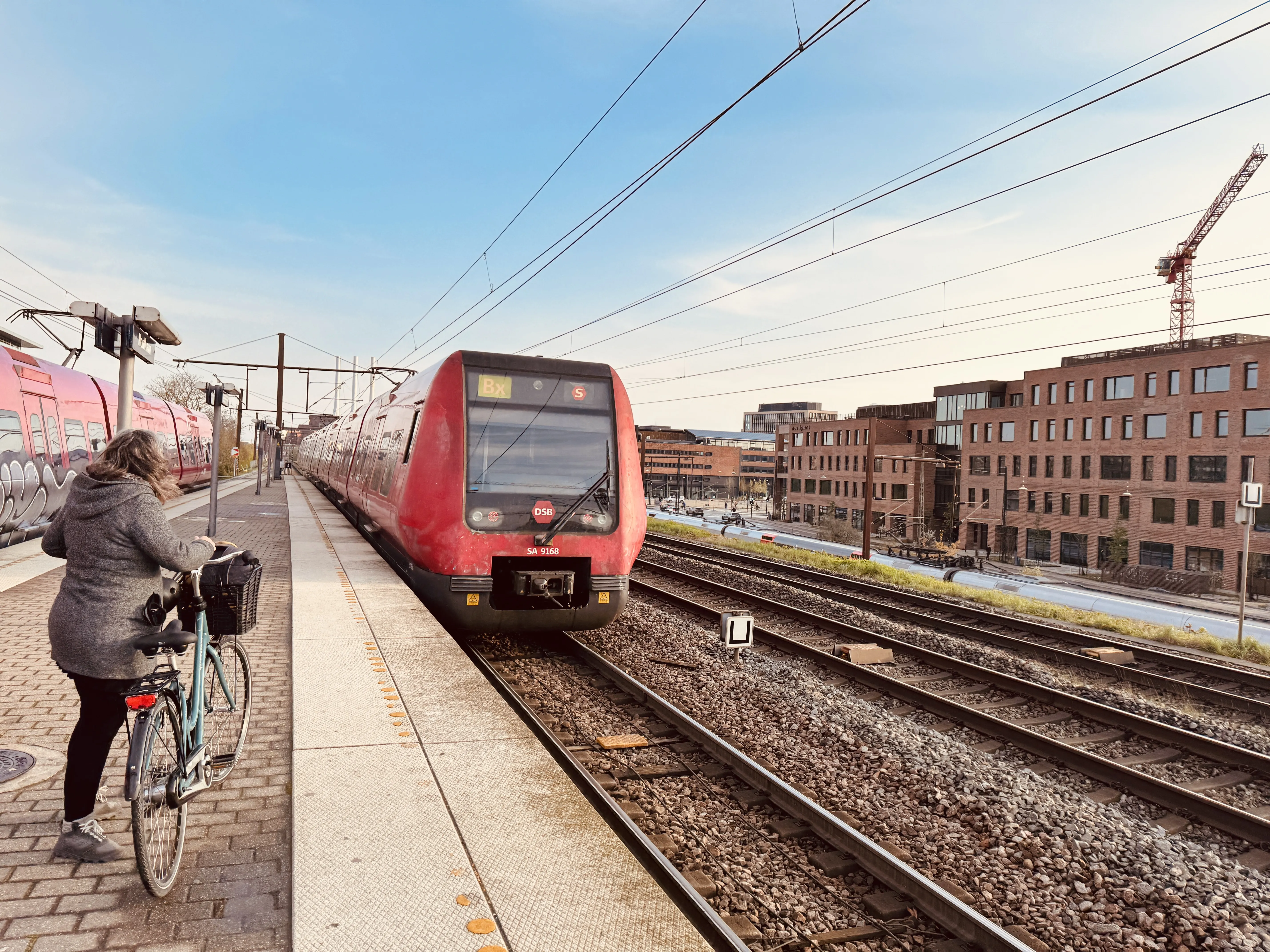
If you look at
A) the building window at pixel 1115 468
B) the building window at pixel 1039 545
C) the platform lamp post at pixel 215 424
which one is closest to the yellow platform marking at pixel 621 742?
the platform lamp post at pixel 215 424

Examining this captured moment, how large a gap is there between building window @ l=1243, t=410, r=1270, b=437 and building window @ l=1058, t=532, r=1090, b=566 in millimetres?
11347

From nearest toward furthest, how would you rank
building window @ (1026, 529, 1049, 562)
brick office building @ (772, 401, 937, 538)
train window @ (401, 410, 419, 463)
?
train window @ (401, 410, 419, 463) < building window @ (1026, 529, 1049, 562) < brick office building @ (772, 401, 937, 538)

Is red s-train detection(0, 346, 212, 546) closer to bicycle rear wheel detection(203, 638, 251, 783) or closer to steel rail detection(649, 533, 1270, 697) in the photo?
bicycle rear wheel detection(203, 638, 251, 783)

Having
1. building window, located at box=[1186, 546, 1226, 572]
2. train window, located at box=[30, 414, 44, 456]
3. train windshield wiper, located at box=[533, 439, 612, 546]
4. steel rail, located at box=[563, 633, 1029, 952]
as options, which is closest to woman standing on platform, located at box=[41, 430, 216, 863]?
steel rail, located at box=[563, 633, 1029, 952]

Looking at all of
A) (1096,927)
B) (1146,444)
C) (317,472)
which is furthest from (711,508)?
(1096,927)

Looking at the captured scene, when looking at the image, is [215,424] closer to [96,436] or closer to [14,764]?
[96,436]

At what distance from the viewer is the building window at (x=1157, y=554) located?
46250 millimetres

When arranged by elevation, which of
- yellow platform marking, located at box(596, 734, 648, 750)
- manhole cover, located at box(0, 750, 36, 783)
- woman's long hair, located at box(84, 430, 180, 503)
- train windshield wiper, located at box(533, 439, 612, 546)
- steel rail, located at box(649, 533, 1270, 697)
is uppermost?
woman's long hair, located at box(84, 430, 180, 503)

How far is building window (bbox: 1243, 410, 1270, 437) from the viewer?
42.0 metres

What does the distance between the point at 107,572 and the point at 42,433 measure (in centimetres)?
1286

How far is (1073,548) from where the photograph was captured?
52.8m

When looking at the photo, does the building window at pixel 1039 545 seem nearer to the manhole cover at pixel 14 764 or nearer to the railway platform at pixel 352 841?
the railway platform at pixel 352 841

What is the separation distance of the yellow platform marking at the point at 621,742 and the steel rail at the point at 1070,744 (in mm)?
3207

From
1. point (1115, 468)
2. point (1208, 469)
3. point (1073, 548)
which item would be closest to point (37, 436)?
point (1208, 469)
